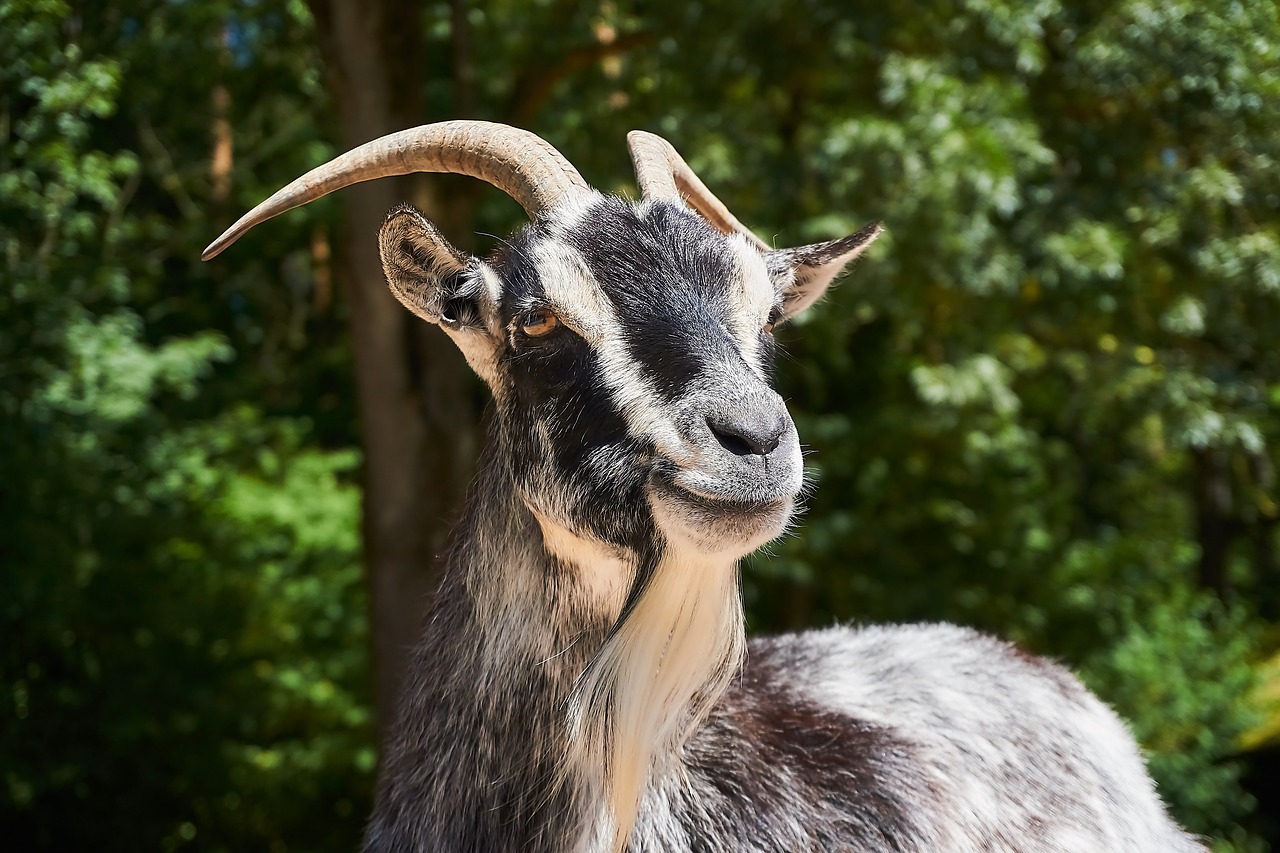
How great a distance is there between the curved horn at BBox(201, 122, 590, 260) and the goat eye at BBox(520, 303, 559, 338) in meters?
0.37

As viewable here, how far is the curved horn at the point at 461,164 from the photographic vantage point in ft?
8.95

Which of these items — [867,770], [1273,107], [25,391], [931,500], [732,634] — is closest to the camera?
[732,634]

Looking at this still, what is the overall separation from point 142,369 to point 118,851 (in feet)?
10.6

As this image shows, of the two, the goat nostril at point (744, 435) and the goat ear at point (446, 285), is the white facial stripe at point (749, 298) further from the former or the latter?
the goat ear at point (446, 285)

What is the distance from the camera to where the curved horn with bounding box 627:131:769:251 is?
2.94 m

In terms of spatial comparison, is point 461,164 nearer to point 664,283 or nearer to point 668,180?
point 668,180

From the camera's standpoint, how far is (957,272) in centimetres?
659

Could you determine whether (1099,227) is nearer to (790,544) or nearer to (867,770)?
(790,544)

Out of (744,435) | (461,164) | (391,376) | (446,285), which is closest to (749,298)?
(744,435)

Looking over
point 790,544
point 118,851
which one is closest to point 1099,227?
point 790,544

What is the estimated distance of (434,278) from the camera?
2686 mm

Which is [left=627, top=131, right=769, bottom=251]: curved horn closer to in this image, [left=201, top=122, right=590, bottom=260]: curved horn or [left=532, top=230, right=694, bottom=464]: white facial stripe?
[left=201, top=122, right=590, bottom=260]: curved horn

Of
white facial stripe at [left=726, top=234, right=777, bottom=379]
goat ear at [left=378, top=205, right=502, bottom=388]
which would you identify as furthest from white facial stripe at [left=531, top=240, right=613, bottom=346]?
white facial stripe at [left=726, top=234, right=777, bottom=379]

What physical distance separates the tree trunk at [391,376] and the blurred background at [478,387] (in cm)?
2
